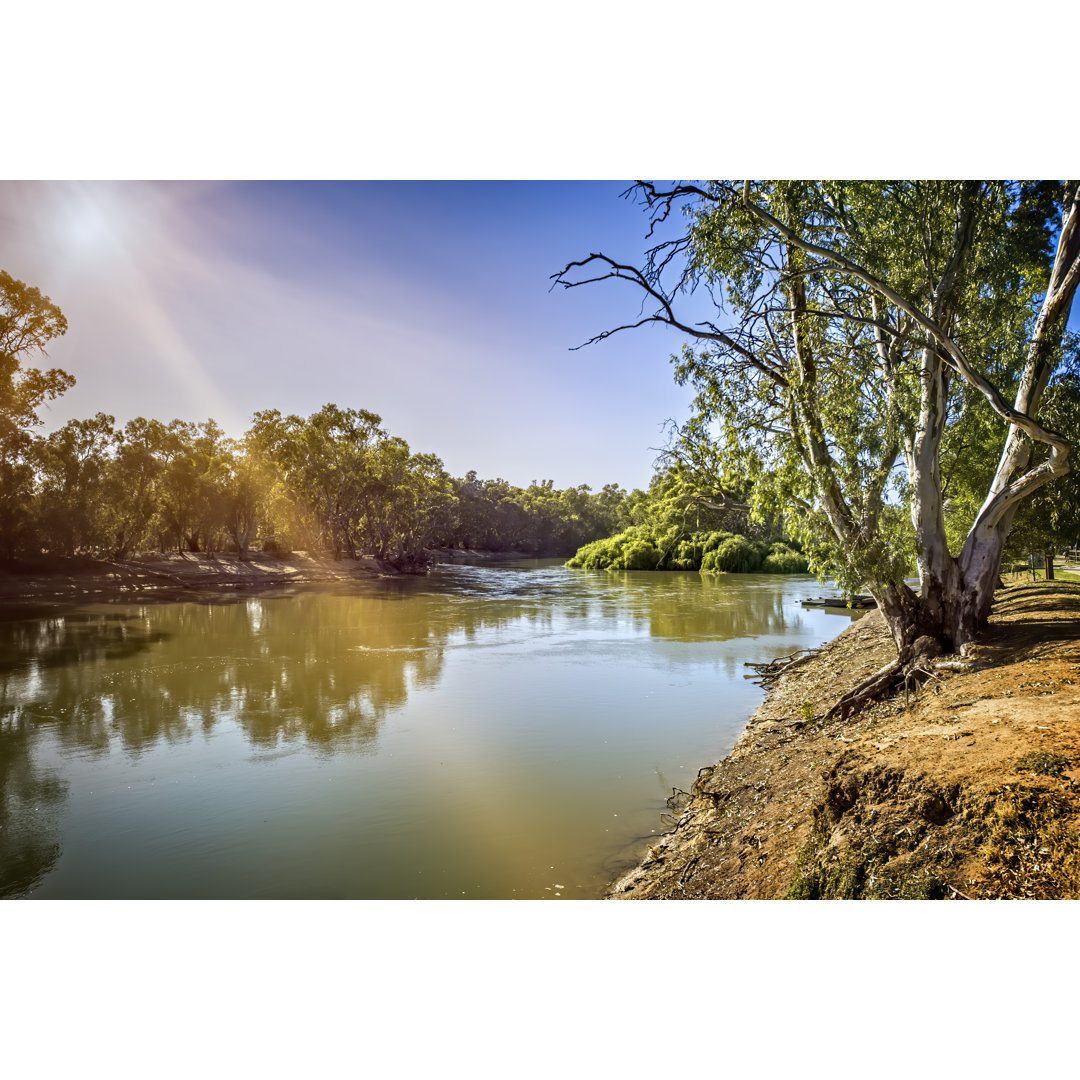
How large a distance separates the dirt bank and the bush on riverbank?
13.6m

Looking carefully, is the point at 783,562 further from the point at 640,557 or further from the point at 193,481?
the point at 193,481

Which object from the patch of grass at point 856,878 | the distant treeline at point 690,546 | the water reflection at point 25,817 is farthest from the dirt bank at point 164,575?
the patch of grass at point 856,878

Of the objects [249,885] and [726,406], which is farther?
[726,406]

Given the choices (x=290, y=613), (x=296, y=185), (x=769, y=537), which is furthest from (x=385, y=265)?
(x=769, y=537)

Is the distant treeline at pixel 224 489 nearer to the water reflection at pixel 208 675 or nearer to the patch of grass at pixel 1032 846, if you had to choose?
the water reflection at pixel 208 675

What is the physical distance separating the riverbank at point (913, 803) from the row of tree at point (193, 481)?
14.5m

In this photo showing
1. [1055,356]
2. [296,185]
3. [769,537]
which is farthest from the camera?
[769,537]

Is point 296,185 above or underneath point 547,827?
above

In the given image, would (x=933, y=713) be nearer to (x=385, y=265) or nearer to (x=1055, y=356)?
(x=1055, y=356)

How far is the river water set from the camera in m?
4.27

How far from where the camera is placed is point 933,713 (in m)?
4.45

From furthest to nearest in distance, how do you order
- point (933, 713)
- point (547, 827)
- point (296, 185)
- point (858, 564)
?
point (296, 185) → point (858, 564) → point (547, 827) → point (933, 713)

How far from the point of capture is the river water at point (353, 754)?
14.0 feet
